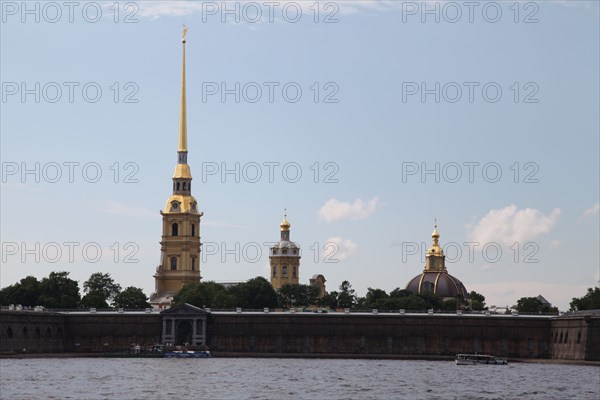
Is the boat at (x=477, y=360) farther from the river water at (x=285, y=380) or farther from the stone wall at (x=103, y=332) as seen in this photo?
the stone wall at (x=103, y=332)

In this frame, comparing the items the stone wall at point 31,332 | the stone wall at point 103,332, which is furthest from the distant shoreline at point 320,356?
the stone wall at point 103,332

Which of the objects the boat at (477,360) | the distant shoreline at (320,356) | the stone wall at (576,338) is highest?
the stone wall at (576,338)

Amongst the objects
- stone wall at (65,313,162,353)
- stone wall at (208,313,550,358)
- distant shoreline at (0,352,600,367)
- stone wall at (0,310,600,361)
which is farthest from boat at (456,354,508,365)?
stone wall at (65,313,162,353)

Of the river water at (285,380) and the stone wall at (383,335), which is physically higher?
the stone wall at (383,335)

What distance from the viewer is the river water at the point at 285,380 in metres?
114

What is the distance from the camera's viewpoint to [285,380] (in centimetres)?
12975

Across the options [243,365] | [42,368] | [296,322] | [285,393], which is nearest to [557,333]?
[296,322]

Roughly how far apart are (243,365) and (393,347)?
120 feet

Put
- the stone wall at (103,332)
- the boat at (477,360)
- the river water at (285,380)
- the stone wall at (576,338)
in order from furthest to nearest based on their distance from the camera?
the stone wall at (103,332) → the boat at (477,360) → the stone wall at (576,338) → the river water at (285,380)

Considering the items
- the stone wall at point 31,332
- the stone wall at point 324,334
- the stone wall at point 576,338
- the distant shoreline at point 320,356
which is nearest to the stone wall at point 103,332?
the stone wall at point 324,334

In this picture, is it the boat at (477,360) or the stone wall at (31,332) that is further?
the stone wall at (31,332)

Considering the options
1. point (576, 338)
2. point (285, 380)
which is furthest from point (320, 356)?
point (285, 380)

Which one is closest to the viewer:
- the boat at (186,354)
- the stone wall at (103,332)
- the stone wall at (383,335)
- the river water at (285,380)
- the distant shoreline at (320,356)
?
the river water at (285,380)

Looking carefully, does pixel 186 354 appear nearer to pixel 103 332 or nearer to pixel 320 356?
pixel 320 356
